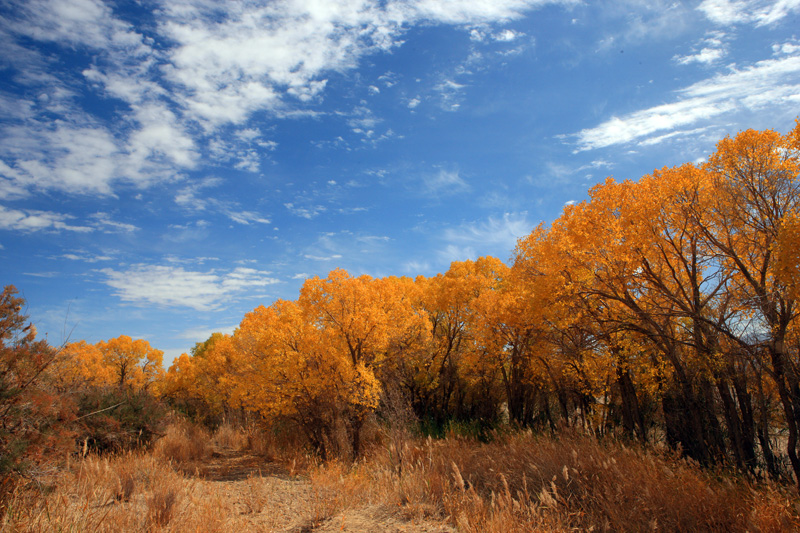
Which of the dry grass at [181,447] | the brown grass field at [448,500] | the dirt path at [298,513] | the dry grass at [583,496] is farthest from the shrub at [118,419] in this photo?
the dry grass at [583,496]

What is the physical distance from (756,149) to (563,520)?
932cm

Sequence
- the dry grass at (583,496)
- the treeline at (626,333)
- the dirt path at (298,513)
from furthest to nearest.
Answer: the treeline at (626,333), the dirt path at (298,513), the dry grass at (583,496)

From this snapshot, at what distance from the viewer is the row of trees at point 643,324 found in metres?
9.12

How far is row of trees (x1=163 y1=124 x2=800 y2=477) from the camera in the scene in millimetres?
9117

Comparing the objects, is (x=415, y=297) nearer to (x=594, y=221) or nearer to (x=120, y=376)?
(x=594, y=221)

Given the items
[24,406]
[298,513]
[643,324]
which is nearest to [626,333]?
[643,324]

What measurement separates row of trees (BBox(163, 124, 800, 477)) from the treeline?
0.19 ft

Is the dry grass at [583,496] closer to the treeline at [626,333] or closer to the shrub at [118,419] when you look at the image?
the treeline at [626,333]

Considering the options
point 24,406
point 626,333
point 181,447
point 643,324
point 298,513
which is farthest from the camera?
point 181,447

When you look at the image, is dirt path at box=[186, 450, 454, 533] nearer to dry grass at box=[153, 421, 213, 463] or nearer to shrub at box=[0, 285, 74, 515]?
shrub at box=[0, 285, 74, 515]

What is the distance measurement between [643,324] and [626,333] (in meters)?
1.41

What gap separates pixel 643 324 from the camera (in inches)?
449

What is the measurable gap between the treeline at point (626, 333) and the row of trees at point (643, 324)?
6 centimetres

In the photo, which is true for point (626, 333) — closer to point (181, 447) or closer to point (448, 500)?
point (448, 500)
